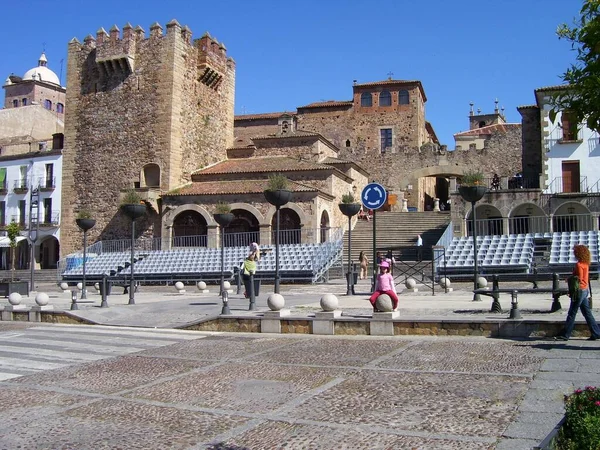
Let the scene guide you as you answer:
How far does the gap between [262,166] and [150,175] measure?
263 inches

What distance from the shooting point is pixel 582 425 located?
3.37 m

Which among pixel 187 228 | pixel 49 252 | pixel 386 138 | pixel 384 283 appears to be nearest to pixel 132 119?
pixel 187 228

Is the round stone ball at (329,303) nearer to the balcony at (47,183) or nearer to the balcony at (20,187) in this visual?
the balcony at (47,183)

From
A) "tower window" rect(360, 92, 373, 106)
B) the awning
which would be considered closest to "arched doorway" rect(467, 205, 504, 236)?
"tower window" rect(360, 92, 373, 106)

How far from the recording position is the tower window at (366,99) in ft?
155

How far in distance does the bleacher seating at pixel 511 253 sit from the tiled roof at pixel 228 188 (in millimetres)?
8943

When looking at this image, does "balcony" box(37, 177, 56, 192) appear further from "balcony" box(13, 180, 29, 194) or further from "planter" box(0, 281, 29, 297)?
"planter" box(0, 281, 29, 297)

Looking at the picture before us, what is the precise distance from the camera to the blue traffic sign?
14469 mm

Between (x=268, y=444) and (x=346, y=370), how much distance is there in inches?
108

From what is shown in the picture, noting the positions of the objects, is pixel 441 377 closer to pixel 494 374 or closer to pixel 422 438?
pixel 494 374

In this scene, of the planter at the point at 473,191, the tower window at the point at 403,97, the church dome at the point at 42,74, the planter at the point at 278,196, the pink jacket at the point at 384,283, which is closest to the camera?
the pink jacket at the point at 384,283

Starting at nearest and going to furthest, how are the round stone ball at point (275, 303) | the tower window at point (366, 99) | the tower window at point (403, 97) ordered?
the round stone ball at point (275, 303)
the tower window at point (403, 97)
the tower window at point (366, 99)

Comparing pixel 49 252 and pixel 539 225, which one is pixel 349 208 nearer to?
pixel 539 225

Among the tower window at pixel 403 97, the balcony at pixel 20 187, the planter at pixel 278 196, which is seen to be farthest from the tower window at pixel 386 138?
the planter at pixel 278 196
